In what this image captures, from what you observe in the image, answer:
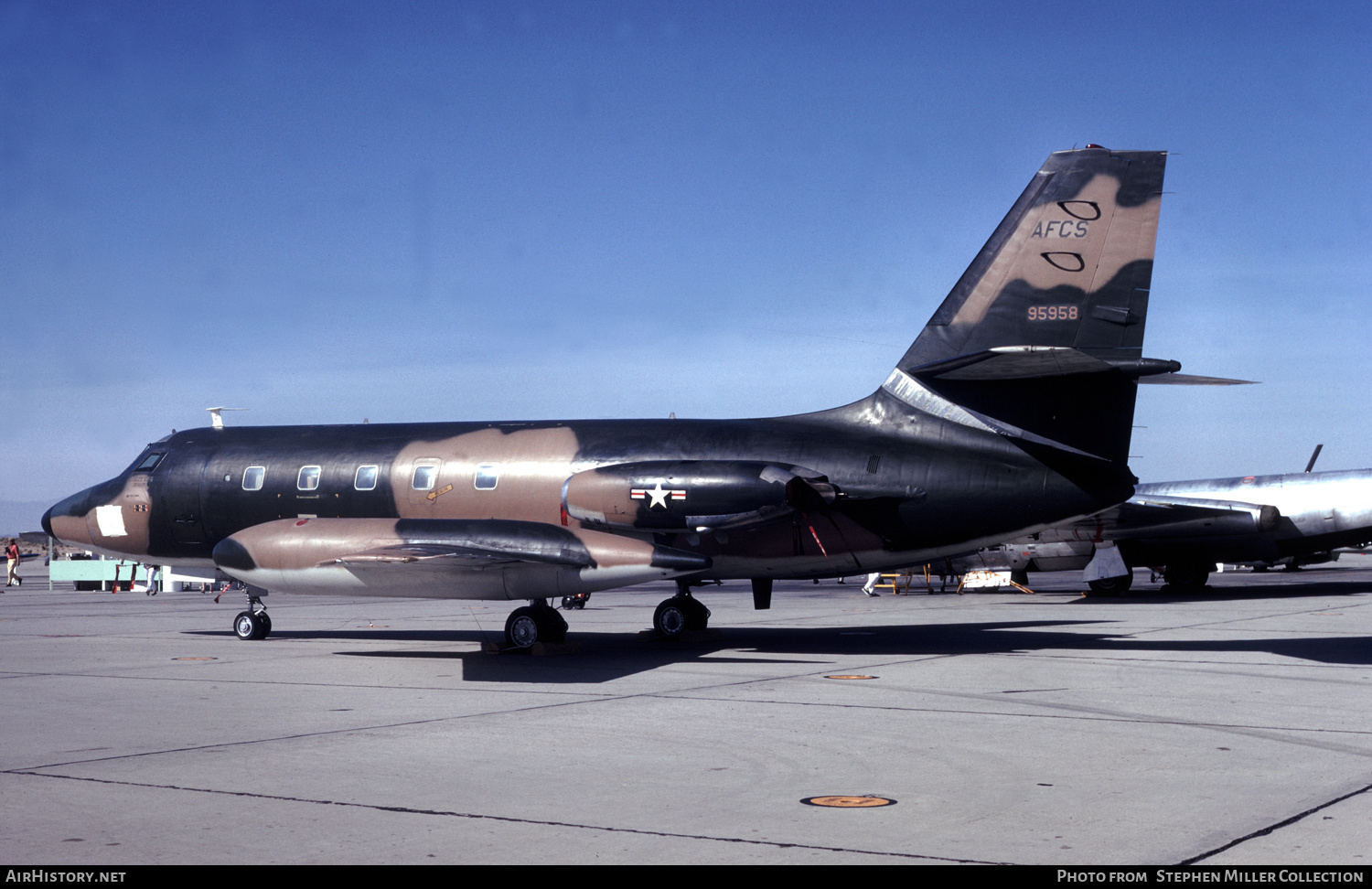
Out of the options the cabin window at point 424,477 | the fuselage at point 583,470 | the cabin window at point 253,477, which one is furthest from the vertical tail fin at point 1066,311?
the cabin window at point 253,477

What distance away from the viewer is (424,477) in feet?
64.3

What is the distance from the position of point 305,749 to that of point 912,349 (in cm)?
1085

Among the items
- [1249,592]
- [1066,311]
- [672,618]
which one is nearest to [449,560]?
[672,618]

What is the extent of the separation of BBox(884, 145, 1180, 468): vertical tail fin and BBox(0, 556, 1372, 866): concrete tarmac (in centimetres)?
331

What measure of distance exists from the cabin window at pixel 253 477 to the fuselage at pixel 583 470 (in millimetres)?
30

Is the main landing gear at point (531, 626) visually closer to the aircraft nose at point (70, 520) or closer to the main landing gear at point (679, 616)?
the main landing gear at point (679, 616)

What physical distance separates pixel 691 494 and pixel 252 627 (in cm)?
871

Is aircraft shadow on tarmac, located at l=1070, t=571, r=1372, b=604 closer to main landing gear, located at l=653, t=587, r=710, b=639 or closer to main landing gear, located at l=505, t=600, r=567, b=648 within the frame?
main landing gear, located at l=653, t=587, r=710, b=639

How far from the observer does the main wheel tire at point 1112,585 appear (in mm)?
34469

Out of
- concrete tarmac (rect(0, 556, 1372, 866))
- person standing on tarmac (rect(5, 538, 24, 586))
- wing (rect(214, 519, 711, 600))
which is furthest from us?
person standing on tarmac (rect(5, 538, 24, 586))

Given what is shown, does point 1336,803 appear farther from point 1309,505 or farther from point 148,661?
point 1309,505

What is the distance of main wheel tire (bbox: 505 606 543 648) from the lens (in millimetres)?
17516

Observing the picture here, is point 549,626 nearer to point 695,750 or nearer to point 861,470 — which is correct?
point 861,470

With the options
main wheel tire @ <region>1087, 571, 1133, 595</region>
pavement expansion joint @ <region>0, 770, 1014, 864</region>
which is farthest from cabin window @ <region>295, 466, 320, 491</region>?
main wheel tire @ <region>1087, 571, 1133, 595</region>
